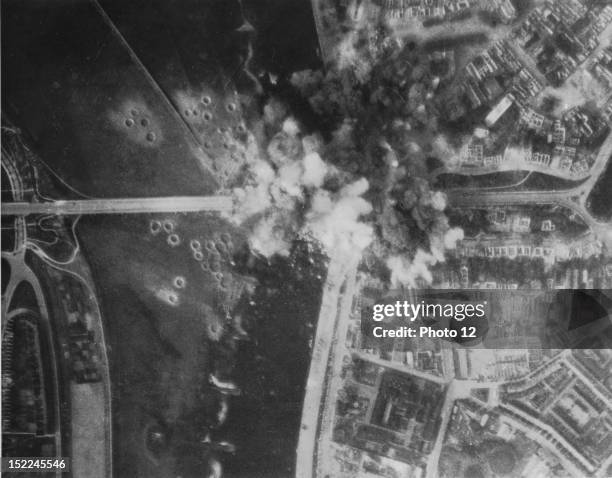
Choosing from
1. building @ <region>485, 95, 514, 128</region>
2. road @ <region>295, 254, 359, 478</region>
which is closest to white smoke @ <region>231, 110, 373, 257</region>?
road @ <region>295, 254, 359, 478</region>

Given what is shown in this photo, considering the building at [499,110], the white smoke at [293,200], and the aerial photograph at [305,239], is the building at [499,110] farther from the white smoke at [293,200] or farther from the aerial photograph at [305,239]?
the white smoke at [293,200]

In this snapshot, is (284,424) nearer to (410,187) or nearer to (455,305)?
→ (455,305)

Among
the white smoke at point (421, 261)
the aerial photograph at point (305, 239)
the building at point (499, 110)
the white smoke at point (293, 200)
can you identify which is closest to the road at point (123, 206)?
the aerial photograph at point (305, 239)

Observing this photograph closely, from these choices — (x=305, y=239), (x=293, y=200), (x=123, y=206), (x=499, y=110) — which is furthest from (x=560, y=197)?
(x=123, y=206)

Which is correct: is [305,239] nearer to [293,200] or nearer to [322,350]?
[293,200]

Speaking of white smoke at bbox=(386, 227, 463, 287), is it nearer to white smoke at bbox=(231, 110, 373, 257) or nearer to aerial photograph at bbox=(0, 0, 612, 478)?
aerial photograph at bbox=(0, 0, 612, 478)
